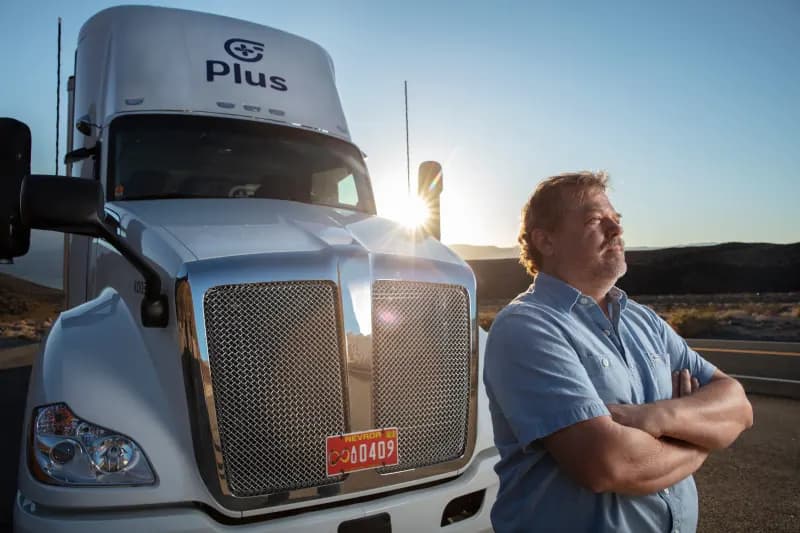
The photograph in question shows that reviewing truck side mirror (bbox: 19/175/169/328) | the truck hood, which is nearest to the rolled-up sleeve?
the truck hood

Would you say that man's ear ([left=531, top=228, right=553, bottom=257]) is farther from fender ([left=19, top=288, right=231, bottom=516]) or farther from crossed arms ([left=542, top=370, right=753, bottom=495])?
fender ([left=19, top=288, right=231, bottom=516])

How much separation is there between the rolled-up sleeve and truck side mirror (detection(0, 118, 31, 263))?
7.31 feet

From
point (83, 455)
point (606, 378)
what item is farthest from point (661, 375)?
point (83, 455)

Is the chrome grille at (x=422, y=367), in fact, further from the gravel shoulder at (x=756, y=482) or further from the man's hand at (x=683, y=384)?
the gravel shoulder at (x=756, y=482)

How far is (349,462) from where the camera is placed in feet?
9.91

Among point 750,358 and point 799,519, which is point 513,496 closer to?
point 799,519

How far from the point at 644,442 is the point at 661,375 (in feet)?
1.51

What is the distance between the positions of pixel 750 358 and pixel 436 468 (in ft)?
37.3

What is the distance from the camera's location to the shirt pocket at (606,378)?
213 cm

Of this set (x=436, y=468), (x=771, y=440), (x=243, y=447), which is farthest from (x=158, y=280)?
(x=771, y=440)

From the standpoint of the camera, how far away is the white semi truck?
2.74 meters

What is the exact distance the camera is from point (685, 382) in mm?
2400

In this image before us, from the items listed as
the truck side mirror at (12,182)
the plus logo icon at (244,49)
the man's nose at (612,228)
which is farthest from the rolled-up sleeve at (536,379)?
the plus logo icon at (244,49)

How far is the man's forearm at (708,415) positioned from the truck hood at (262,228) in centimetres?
155
